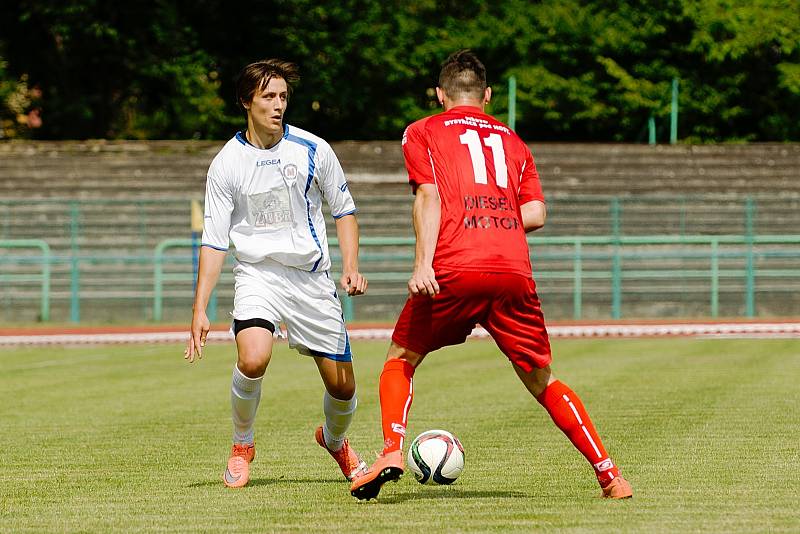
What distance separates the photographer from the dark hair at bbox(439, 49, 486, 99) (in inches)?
256

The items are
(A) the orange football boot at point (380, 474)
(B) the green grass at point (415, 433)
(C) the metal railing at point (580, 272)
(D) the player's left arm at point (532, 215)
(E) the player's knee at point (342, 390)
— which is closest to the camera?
(B) the green grass at point (415, 433)

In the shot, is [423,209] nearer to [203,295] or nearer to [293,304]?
[293,304]

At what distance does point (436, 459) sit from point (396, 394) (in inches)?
24.3

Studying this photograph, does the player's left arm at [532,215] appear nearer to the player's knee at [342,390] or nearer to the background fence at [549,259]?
the player's knee at [342,390]

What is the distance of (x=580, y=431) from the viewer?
6.41 m

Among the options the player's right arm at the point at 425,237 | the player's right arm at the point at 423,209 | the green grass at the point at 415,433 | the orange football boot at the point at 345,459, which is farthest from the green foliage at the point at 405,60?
the player's right arm at the point at 425,237

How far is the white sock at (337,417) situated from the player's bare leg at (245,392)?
0.37 m

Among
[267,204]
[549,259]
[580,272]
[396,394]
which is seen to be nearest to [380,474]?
[396,394]

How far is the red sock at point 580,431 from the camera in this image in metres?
6.41

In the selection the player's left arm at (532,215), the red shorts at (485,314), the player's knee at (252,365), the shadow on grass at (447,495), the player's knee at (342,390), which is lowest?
the shadow on grass at (447,495)

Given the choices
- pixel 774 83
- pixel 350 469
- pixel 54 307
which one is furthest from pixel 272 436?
pixel 774 83

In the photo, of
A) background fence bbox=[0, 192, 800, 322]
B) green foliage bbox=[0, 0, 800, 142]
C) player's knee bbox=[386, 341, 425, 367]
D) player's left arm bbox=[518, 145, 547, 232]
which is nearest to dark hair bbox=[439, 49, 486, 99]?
player's left arm bbox=[518, 145, 547, 232]

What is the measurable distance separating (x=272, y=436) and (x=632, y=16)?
3310 centimetres

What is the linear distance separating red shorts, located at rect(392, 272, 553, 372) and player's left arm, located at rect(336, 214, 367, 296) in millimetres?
411
